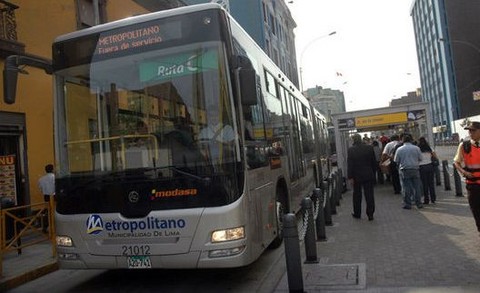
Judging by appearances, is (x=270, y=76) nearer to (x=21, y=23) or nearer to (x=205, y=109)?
(x=205, y=109)

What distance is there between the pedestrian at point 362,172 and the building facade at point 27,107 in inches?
279

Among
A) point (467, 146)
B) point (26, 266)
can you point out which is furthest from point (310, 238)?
point (26, 266)

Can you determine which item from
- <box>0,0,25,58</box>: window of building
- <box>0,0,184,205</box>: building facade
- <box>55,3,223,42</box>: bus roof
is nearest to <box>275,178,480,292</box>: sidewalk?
<box>55,3,223,42</box>: bus roof

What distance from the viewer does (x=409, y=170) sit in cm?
1179

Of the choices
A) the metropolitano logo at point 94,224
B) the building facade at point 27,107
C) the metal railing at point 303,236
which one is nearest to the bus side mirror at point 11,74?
the metropolitano logo at point 94,224

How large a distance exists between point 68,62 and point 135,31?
934 millimetres

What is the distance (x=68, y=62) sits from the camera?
6.38 metres

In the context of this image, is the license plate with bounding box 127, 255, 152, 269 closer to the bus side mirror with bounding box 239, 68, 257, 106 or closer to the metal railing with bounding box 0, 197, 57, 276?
the bus side mirror with bounding box 239, 68, 257, 106

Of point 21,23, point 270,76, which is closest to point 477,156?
point 270,76

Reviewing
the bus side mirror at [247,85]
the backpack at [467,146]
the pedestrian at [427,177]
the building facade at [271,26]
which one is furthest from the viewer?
the building facade at [271,26]

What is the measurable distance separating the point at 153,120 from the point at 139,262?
1.63 m

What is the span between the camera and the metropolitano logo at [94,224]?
6066 millimetres

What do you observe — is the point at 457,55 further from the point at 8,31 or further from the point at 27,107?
the point at 8,31

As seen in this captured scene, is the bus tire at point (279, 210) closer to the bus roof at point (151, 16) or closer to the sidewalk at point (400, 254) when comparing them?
the sidewalk at point (400, 254)
